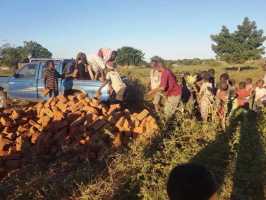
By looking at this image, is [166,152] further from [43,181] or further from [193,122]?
[43,181]

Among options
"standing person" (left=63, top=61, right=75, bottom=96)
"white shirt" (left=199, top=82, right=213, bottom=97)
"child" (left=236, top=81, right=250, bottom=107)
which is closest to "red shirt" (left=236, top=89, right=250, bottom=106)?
"child" (left=236, top=81, right=250, bottom=107)

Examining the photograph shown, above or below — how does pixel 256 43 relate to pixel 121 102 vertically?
above

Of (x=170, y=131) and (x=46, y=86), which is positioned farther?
(x=46, y=86)

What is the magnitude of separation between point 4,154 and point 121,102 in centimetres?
406

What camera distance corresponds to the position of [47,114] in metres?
8.81

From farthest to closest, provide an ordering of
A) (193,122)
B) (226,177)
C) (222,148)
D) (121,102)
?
(121,102) → (193,122) → (222,148) → (226,177)

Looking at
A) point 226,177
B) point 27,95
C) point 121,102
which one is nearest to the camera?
point 226,177

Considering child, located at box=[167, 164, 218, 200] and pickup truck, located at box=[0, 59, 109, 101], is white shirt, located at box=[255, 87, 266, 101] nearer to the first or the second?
pickup truck, located at box=[0, 59, 109, 101]

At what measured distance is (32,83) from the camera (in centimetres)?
1187

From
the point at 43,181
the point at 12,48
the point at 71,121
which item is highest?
the point at 12,48

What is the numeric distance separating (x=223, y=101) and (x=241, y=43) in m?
39.1

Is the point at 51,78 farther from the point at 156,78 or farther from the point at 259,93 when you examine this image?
the point at 259,93

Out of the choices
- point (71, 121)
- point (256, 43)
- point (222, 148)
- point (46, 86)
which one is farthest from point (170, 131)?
point (256, 43)

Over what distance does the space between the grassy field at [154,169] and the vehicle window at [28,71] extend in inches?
199
